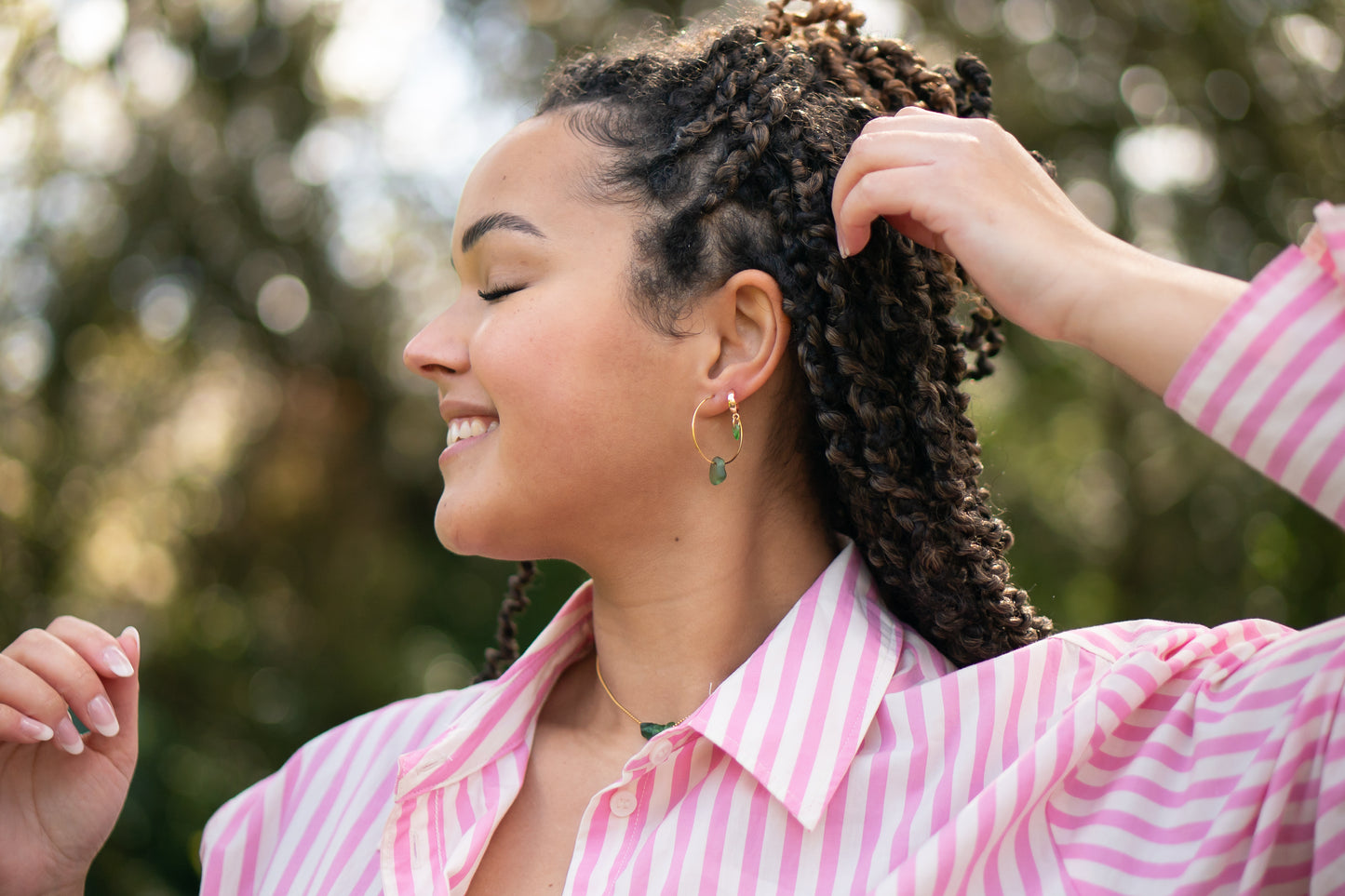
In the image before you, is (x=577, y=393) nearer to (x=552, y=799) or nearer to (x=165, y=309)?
(x=552, y=799)

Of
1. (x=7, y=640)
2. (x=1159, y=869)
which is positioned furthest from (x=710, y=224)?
(x=7, y=640)

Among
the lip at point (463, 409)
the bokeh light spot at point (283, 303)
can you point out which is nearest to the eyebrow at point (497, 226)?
the lip at point (463, 409)

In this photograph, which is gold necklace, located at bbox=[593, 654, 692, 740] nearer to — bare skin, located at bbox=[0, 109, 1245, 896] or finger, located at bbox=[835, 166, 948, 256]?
bare skin, located at bbox=[0, 109, 1245, 896]

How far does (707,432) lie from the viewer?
1785mm

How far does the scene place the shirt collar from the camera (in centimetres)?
154

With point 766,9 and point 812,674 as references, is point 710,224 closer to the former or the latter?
point 766,9

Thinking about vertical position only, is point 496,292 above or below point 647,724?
above

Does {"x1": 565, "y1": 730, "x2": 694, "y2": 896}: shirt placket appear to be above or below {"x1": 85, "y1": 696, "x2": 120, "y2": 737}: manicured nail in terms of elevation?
below

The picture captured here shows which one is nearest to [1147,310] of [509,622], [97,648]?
[509,622]

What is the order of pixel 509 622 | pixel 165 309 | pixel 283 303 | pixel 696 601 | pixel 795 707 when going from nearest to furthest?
pixel 795 707 < pixel 696 601 < pixel 509 622 < pixel 165 309 < pixel 283 303

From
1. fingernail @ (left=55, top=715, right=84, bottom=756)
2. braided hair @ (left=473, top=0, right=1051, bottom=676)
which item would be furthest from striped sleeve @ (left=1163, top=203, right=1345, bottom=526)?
fingernail @ (left=55, top=715, right=84, bottom=756)

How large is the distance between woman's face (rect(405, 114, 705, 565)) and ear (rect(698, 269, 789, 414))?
3cm

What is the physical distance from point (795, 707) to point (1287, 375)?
0.80m

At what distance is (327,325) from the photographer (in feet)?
20.2
